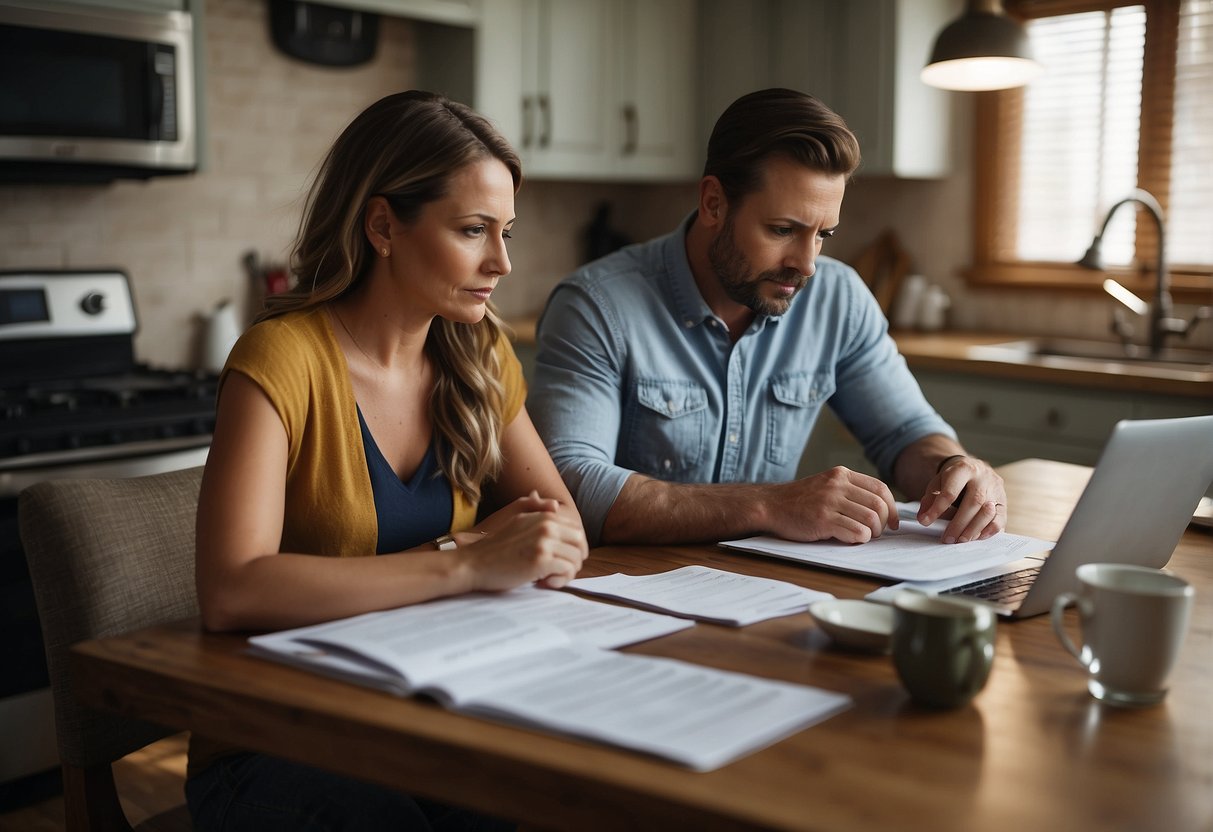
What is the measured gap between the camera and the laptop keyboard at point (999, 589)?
135 cm

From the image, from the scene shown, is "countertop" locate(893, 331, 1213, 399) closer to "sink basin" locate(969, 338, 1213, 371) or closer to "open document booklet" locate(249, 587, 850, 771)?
"sink basin" locate(969, 338, 1213, 371)

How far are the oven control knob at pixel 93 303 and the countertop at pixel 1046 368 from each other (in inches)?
42.3

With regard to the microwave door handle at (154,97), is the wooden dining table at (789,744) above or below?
below

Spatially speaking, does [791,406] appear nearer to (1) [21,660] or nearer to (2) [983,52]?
(2) [983,52]

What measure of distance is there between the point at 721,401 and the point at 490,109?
A: 84.9 inches

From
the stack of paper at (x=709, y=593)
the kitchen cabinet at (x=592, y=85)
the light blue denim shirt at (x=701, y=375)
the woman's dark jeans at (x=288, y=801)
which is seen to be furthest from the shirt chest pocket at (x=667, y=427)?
→ the kitchen cabinet at (x=592, y=85)

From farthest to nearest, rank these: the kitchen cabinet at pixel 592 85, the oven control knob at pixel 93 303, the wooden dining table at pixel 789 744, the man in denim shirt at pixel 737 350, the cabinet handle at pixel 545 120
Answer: the cabinet handle at pixel 545 120 < the kitchen cabinet at pixel 592 85 < the oven control knob at pixel 93 303 < the man in denim shirt at pixel 737 350 < the wooden dining table at pixel 789 744

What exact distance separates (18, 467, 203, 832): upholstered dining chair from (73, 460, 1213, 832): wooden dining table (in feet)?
0.69

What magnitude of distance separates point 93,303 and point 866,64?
242 cm

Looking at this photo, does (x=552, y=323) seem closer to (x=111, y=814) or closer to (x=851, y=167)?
(x=851, y=167)

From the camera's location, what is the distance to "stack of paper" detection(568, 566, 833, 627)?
1.27 m

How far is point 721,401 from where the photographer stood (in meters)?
2.12

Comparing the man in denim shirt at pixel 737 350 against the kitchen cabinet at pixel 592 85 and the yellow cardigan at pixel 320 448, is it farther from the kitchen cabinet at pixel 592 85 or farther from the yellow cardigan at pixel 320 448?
the kitchen cabinet at pixel 592 85

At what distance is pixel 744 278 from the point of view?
2027mm
